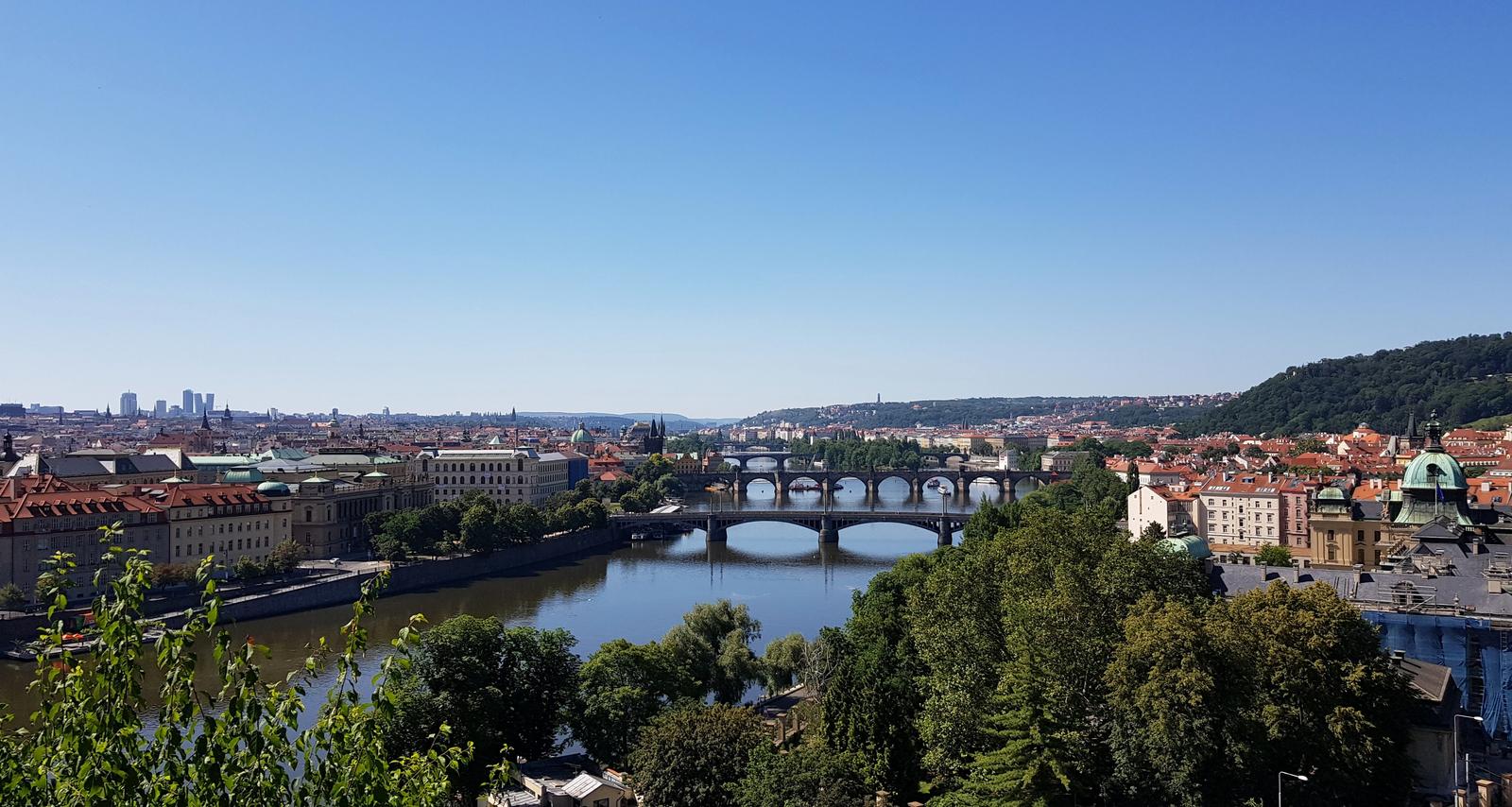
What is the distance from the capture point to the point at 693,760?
18.7 metres

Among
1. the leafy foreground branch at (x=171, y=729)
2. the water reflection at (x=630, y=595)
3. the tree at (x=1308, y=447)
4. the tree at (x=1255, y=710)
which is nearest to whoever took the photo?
the leafy foreground branch at (x=171, y=729)

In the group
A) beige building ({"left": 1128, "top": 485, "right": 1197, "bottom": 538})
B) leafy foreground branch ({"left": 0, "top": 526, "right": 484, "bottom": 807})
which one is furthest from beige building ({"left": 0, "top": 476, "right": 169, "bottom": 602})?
beige building ({"left": 1128, "top": 485, "right": 1197, "bottom": 538})

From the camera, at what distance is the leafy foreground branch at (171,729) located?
233 inches

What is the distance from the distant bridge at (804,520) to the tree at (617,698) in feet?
148

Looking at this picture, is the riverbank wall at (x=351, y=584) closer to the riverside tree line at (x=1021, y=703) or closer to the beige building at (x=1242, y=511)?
the riverside tree line at (x=1021, y=703)

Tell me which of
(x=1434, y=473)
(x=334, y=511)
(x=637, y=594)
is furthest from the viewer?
(x=334, y=511)

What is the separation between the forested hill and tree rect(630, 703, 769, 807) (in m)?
120

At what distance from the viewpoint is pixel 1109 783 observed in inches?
650

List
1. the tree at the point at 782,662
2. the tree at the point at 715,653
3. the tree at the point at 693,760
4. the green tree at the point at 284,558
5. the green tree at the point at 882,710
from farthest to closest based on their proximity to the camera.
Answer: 1. the green tree at the point at 284,558
2. the tree at the point at 782,662
3. the tree at the point at 715,653
4. the green tree at the point at 882,710
5. the tree at the point at 693,760

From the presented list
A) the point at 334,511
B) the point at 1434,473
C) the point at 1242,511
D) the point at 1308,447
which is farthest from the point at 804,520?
the point at 1308,447

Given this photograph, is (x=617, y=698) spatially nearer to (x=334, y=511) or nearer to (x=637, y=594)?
(x=637, y=594)

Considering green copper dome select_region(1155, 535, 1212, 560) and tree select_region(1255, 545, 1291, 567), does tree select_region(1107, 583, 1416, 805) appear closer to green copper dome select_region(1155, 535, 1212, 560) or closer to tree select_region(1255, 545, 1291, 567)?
green copper dome select_region(1155, 535, 1212, 560)

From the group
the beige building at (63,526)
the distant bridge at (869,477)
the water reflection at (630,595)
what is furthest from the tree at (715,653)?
the distant bridge at (869,477)

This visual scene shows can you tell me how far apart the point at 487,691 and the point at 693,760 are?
4939mm
